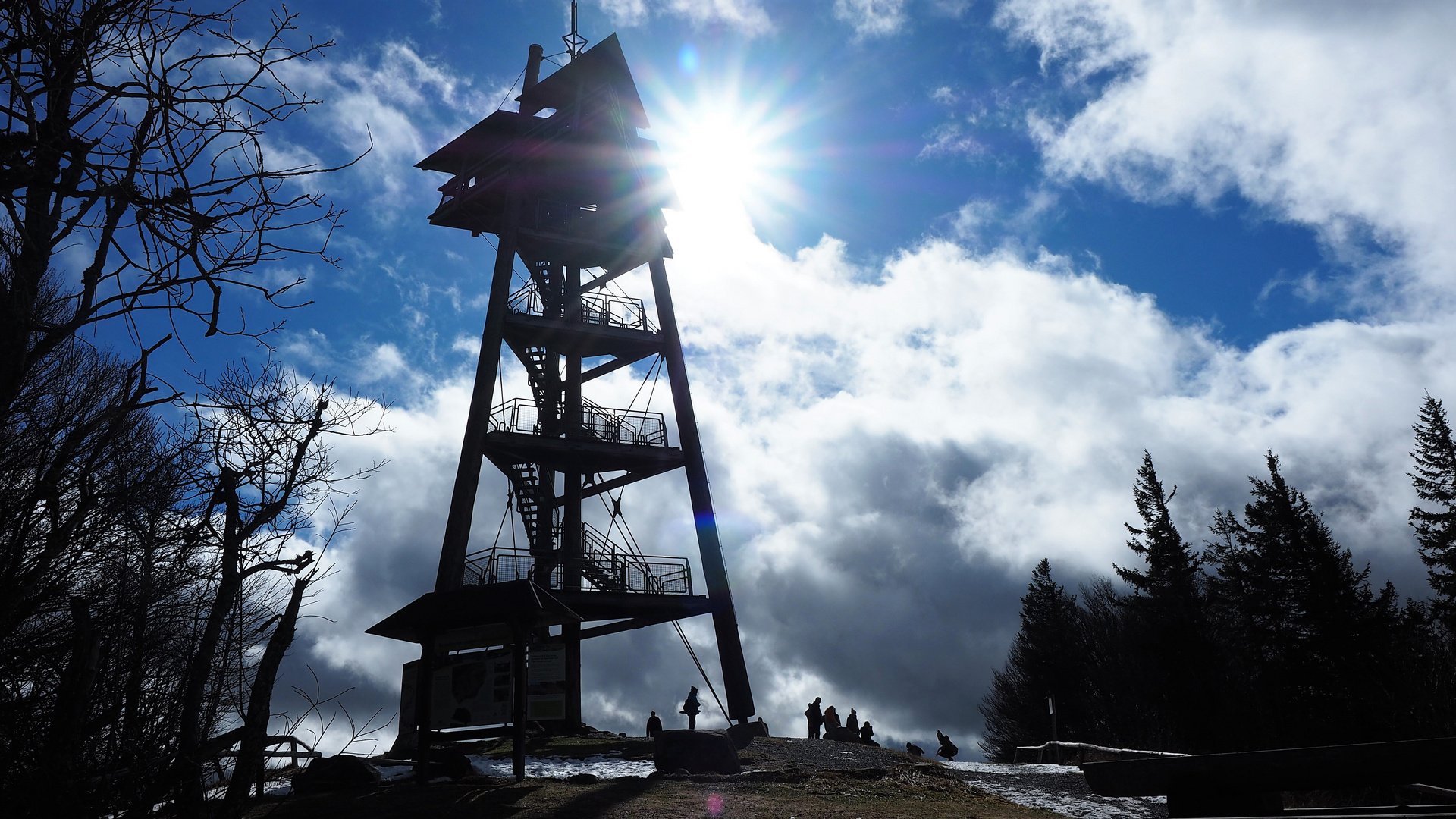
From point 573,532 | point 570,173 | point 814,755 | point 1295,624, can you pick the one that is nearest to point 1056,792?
point 814,755

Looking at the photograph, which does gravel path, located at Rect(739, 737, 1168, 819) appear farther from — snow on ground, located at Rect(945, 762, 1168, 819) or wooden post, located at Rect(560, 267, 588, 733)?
wooden post, located at Rect(560, 267, 588, 733)

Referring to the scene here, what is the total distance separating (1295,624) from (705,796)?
115ft

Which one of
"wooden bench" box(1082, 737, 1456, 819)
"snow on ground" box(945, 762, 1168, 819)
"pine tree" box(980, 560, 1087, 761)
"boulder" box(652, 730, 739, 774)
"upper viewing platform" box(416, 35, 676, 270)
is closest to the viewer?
"wooden bench" box(1082, 737, 1456, 819)

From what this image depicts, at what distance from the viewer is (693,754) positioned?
14766 mm

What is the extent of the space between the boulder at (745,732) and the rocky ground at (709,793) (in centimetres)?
191

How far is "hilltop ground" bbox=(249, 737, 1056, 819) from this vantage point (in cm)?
1070

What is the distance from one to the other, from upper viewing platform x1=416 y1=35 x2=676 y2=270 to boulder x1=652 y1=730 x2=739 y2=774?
14370mm

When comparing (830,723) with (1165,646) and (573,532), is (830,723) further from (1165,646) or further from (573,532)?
(1165,646)

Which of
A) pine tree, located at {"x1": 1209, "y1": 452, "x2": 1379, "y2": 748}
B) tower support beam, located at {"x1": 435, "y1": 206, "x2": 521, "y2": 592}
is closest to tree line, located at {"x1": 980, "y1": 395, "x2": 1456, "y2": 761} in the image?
pine tree, located at {"x1": 1209, "y1": 452, "x2": 1379, "y2": 748}

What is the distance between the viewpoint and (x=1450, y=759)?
14.4 feet

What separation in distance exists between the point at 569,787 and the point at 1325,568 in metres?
35.6

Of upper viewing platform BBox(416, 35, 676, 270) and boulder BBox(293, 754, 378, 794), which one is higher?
upper viewing platform BBox(416, 35, 676, 270)

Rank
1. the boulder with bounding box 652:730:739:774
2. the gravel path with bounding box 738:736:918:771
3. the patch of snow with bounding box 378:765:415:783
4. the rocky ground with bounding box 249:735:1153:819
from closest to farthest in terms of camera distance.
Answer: the rocky ground with bounding box 249:735:1153:819, the patch of snow with bounding box 378:765:415:783, the boulder with bounding box 652:730:739:774, the gravel path with bounding box 738:736:918:771

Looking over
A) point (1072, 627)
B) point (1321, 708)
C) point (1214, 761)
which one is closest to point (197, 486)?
point (1214, 761)
